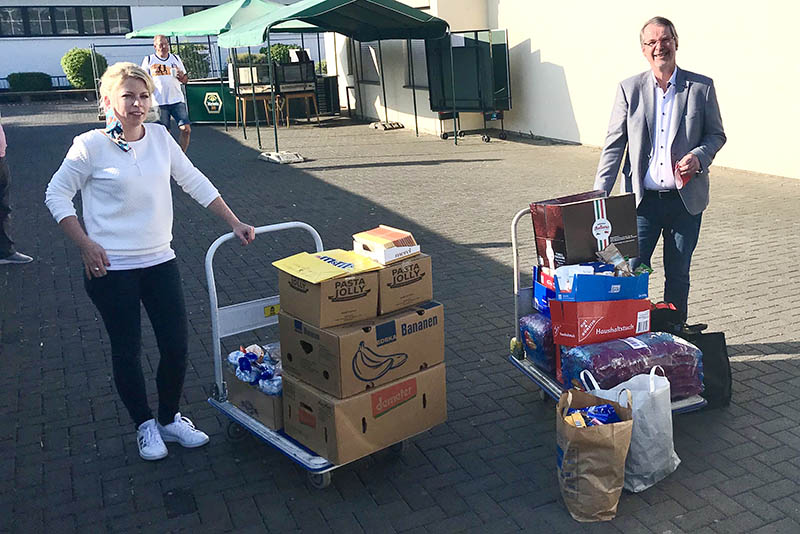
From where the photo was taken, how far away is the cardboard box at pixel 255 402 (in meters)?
4.20

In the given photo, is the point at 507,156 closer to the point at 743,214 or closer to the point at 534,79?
the point at 534,79

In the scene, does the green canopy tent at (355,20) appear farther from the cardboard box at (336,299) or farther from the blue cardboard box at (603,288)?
the cardboard box at (336,299)

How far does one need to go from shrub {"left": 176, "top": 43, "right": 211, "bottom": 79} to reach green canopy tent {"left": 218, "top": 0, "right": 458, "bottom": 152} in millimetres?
13897

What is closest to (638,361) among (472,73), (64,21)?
(472,73)

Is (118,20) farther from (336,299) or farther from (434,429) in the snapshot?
(336,299)

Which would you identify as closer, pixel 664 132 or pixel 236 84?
pixel 664 132

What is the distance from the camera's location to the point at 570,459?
3.65 m

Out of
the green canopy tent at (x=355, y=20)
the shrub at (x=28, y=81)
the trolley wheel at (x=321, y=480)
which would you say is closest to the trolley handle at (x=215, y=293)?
the trolley wheel at (x=321, y=480)

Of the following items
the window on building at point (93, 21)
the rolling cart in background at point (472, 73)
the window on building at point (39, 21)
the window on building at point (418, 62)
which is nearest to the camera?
the rolling cart in background at point (472, 73)

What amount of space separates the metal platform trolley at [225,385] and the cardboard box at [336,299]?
0.42 metres

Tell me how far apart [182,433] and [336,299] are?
1.31m

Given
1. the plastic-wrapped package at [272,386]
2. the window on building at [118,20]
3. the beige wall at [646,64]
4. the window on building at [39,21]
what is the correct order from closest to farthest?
the plastic-wrapped package at [272,386] → the beige wall at [646,64] → the window on building at [39,21] → the window on building at [118,20]

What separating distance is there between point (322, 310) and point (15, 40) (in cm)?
3811

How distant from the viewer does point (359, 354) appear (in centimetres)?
381
